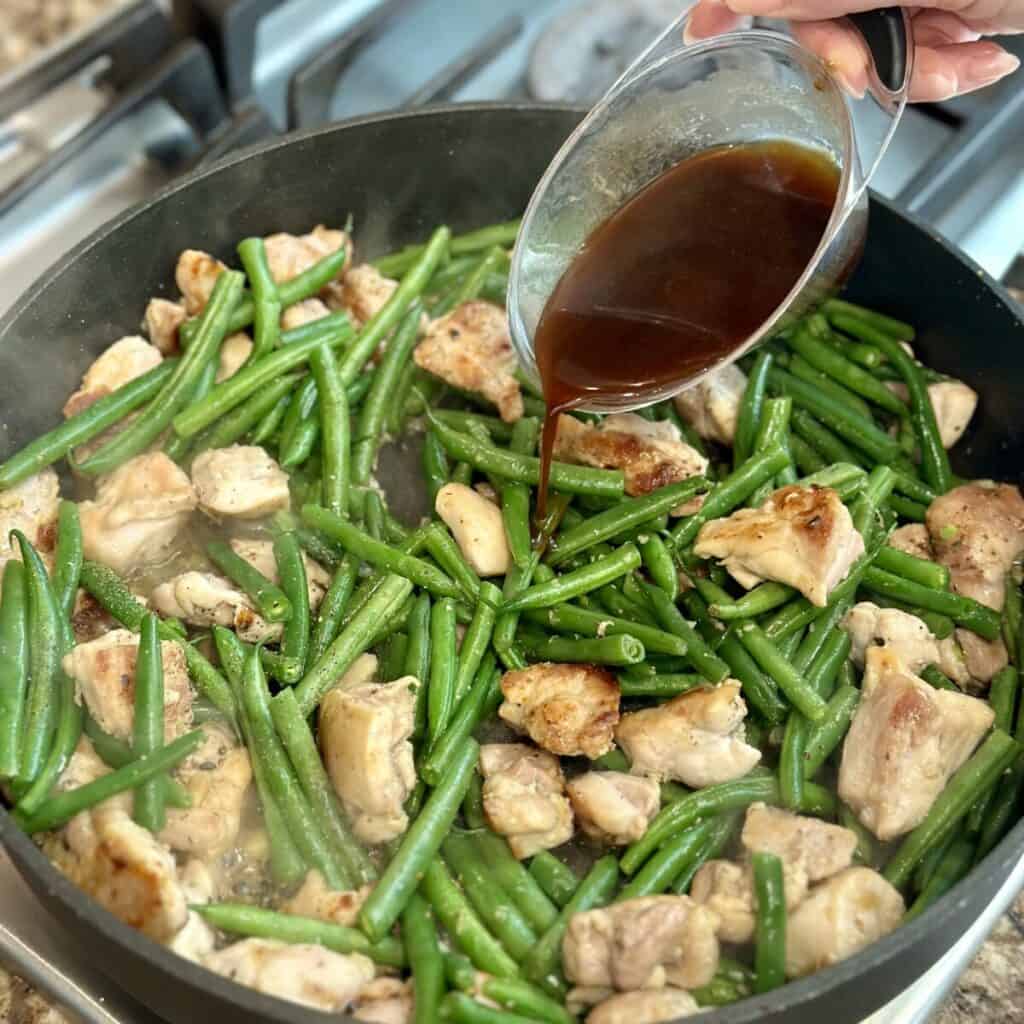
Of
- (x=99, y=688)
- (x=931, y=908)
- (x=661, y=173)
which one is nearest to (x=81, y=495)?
(x=99, y=688)

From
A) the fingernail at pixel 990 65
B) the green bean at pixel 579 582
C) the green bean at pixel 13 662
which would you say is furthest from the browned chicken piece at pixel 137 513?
the fingernail at pixel 990 65

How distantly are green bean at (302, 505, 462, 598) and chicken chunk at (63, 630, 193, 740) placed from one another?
54cm

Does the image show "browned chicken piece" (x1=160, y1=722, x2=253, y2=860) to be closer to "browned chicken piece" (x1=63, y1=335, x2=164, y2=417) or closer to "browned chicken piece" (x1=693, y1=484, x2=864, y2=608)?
"browned chicken piece" (x1=63, y1=335, x2=164, y2=417)

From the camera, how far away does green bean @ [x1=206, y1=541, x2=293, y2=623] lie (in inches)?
120

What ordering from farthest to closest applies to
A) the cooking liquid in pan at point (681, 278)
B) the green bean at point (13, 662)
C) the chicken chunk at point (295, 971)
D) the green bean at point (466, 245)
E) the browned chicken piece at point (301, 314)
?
the green bean at point (466, 245) < the browned chicken piece at point (301, 314) < the cooking liquid in pan at point (681, 278) < the green bean at point (13, 662) < the chicken chunk at point (295, 971)

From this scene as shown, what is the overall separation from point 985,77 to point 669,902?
88.3 inches

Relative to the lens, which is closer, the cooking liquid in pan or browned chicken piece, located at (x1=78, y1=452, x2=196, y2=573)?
the cooking liquid in pan

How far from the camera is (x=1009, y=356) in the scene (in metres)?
3.47

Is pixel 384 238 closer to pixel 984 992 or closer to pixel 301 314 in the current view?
pixel 301 314

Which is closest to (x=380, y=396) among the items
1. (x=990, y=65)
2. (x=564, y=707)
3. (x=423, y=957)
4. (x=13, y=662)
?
(x=564, y=707)

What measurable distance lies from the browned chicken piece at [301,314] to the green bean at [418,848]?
154cm

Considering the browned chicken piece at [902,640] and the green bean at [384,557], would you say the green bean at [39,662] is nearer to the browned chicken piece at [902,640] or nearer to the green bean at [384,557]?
the green bean at [384,557]

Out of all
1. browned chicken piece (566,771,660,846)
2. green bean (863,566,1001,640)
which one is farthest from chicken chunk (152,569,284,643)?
A: green bean (863,566,1001,640)

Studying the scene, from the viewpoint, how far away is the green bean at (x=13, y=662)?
2.64 m
